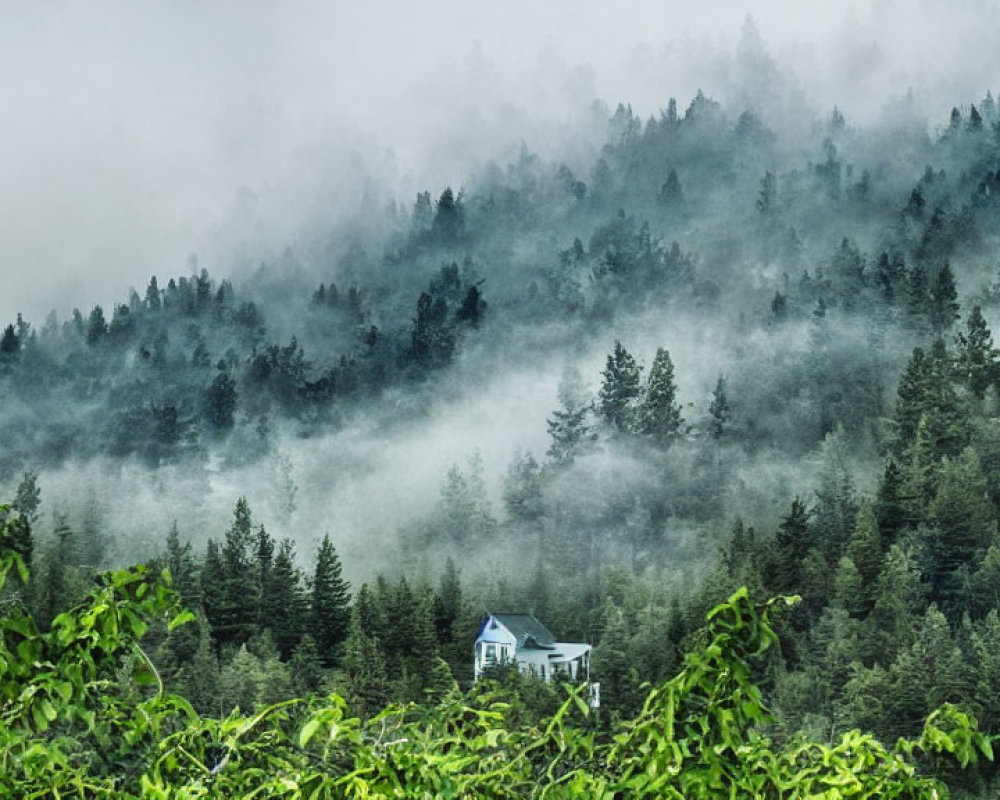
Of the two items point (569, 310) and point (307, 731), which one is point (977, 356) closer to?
point (569, 310)

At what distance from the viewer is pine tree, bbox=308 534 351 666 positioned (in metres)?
11.2

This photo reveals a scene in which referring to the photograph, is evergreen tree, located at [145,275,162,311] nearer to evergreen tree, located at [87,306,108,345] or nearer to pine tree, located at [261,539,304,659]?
evergreen tree, located at [87,306,108,345]

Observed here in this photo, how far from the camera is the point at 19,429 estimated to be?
472 inches

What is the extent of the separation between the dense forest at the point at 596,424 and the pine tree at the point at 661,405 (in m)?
0.03

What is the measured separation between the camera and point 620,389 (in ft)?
39.9

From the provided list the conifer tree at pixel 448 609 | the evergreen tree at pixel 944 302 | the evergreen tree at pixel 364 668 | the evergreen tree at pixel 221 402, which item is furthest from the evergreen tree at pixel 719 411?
the evergreen tree at pixel 221 402

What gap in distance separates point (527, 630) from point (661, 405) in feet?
8.77

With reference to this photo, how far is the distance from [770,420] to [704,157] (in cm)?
379

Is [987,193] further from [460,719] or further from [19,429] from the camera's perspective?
[460,719]

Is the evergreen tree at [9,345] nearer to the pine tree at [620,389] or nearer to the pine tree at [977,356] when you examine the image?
the pine tree at [620,389]

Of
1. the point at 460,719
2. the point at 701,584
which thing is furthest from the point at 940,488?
the point at 460,719

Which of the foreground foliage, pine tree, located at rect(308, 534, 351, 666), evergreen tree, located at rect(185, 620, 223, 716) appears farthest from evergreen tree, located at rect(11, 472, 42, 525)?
the foreground foliage

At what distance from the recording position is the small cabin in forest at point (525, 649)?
1058cm

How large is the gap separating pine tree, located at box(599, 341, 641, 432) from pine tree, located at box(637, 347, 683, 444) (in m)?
0.12
